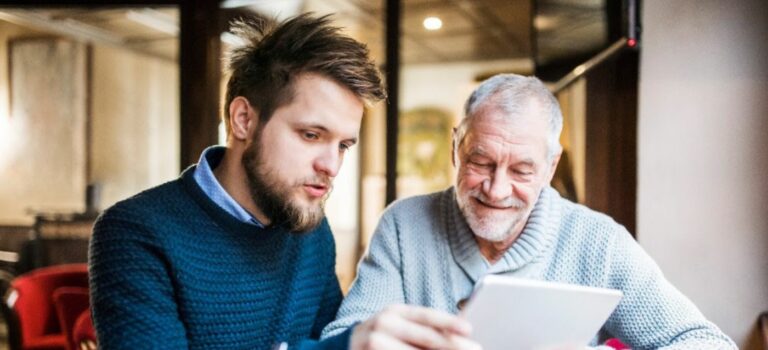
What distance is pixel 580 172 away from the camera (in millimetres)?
2549

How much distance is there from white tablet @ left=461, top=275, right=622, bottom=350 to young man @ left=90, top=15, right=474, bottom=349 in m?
0.29

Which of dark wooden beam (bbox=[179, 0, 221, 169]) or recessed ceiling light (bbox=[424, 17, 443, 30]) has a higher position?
recessed ceiling light (bbox=[424, 17, 443, 30])

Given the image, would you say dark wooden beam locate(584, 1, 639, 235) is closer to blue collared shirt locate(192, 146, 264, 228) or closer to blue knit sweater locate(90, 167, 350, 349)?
blue knit sweater locate(90, 167, 350, 349)

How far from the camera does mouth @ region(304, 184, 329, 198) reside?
1.29 meters

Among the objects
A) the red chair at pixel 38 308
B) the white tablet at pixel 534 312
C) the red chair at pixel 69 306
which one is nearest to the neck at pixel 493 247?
the white tablet at pixel 534 312

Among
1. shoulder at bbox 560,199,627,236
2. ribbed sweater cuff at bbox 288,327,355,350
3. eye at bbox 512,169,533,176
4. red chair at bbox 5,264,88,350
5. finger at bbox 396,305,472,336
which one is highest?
eye at bbox 512,169,533,176

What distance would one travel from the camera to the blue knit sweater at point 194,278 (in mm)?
1123

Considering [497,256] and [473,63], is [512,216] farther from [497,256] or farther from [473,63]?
[473,63]

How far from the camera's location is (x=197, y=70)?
9.37 ft

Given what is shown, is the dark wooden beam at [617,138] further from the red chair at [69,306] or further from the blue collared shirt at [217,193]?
the red chair at [69,306]

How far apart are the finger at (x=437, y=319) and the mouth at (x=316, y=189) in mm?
419

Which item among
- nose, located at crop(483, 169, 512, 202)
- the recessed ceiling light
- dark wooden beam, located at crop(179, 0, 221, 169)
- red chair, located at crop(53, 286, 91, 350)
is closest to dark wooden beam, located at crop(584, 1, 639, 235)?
nose, located at crop(483, 169, 512, 202)

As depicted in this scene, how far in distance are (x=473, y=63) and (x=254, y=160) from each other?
5611 millimetres

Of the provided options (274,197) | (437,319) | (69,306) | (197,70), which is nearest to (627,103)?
(274,197)
